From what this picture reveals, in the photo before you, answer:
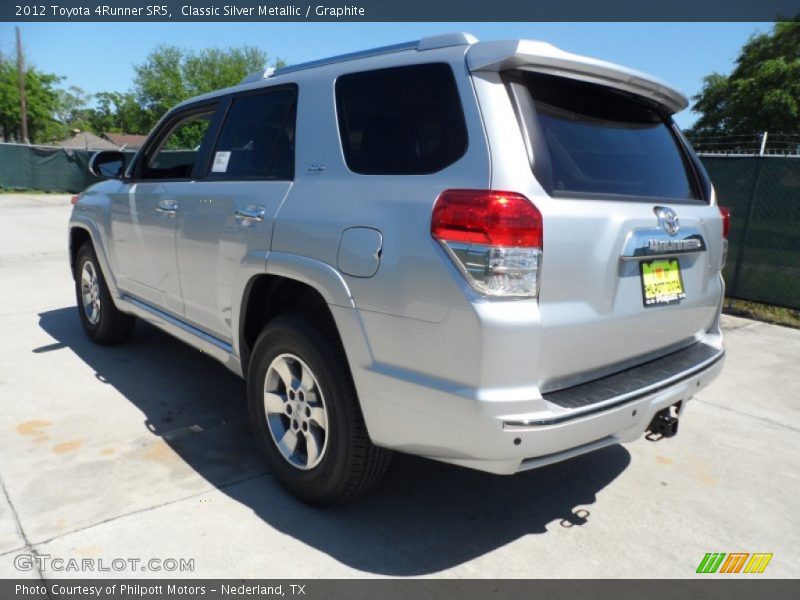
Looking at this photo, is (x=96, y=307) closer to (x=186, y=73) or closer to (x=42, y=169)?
(x=42, y=169)

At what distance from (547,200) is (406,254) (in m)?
0.52

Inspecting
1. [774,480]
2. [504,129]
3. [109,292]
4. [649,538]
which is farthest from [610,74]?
[109,292]

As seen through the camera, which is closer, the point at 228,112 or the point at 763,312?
the point at 228,112

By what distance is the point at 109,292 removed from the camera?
4.78 metres

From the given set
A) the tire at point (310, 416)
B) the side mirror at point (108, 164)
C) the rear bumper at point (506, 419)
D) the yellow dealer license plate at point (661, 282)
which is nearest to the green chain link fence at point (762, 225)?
the yellow dealer license plate at point (661, 282)

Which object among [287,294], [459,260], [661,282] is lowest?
[287,294]

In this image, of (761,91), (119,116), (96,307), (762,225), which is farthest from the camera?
(119,116)

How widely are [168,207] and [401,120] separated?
6.05 ft

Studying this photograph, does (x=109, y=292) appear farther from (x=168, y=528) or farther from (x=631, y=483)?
(x=631, y=483)

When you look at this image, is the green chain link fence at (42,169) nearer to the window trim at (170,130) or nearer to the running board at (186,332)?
the window trim at (170,130)

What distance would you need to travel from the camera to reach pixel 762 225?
23.6ft

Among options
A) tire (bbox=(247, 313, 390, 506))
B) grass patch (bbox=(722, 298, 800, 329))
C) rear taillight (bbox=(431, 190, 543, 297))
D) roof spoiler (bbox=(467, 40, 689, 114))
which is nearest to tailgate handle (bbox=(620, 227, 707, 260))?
rear taillight (bbox=(431, 190, 543, 297))

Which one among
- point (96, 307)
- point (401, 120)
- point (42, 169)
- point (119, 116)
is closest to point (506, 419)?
point (401, 120)

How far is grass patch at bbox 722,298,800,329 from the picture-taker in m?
7.12
